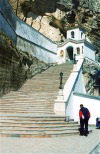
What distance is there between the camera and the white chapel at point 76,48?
119ft

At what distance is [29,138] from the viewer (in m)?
9.84

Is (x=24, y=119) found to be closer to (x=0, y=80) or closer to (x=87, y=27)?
(x=0, y=80)

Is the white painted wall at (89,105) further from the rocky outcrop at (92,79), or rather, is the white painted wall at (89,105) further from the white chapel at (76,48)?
the white chapel at (76,48)

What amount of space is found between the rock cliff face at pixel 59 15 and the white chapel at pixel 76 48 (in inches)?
164

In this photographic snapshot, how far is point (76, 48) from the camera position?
36562 millimetres

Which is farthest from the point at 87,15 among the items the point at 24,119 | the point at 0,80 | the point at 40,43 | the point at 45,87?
the point at 24,119

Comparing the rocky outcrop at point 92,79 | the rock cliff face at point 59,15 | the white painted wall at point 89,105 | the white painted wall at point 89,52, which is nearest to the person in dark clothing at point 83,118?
the white painted wall at point 89,105

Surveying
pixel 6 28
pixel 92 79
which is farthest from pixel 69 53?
pixel 6 28

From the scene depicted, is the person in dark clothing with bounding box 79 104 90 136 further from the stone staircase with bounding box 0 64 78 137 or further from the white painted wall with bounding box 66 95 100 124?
the white painted wall with bounding box 66 95 100 124

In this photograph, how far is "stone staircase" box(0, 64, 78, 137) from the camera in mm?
10633

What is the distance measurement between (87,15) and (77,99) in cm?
3141

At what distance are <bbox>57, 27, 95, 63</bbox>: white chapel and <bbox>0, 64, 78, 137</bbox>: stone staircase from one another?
568 inches

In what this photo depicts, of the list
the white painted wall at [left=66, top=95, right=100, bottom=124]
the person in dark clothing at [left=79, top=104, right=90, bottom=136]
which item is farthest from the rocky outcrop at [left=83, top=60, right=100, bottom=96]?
the person in dark clothing at [left=79, top=104, right=90, bottom=136]

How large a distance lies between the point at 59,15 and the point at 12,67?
2838cm
